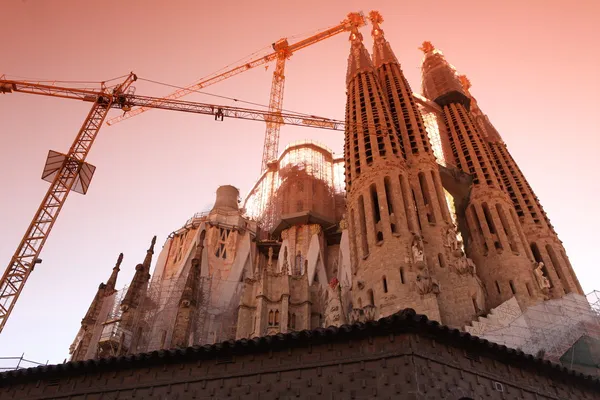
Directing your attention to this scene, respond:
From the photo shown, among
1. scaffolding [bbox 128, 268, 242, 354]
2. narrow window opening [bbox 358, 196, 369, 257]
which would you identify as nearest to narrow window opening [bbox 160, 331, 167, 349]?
scaffolding [bbox 128, 268, 242, 354]

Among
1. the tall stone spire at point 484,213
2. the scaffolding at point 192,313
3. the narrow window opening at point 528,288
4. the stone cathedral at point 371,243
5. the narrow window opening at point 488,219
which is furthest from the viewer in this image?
the scaffolding at point 192,313

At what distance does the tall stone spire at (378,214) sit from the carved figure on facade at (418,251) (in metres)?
0.08

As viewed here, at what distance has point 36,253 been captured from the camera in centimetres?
3700

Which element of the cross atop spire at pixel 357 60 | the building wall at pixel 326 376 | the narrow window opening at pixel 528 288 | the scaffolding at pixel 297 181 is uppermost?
the cross atop spire at pixel 357 60

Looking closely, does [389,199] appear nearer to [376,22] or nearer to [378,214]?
[378,214]

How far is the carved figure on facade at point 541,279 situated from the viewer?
33.6 metres

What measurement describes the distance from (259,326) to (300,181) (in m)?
21.8

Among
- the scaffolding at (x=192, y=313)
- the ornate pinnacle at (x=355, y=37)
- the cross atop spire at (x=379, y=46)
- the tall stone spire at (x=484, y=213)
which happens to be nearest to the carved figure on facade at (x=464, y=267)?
the tall stone spire at (x=484, y=213)

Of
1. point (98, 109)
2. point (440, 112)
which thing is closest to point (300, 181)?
point (440, 112)

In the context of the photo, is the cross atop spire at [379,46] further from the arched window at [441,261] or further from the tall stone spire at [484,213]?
the arched window at [441,261]

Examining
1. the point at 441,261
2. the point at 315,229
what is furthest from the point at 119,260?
the point at 441,261

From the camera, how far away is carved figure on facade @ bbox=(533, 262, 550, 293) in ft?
110

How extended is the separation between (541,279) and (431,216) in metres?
7.92

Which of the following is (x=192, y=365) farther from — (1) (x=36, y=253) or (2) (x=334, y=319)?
(1) (x=36, y=253)
